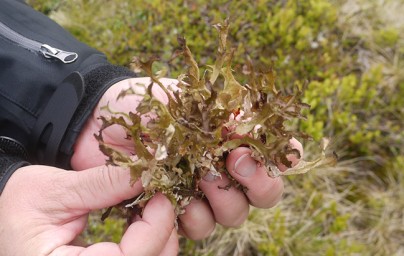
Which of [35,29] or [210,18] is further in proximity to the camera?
[210,18]

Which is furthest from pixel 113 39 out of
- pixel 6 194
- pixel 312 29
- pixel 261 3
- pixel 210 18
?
pixel 6 194

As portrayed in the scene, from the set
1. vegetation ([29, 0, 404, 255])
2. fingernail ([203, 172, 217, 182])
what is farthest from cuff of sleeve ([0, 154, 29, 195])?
vegetation ([29, 0, 404, 255])

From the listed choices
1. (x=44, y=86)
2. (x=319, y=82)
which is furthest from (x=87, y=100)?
(x=319, y=82)

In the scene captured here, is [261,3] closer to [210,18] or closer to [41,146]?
[210,18]

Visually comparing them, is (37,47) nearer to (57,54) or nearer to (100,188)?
(57,54)

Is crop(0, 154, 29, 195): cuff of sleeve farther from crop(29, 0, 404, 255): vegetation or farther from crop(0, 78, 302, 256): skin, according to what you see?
crop(29, 0, 404, 255): vegetation

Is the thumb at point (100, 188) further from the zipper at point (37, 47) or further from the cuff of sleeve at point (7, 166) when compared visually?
the zipper at point (37, 47)
